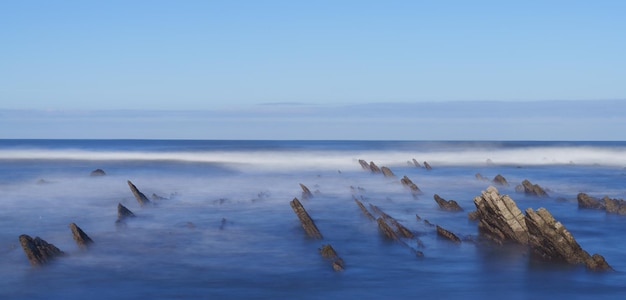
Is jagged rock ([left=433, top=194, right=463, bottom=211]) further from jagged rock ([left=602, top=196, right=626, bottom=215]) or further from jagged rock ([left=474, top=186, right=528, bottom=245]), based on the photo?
jagged rock ([left=474, top=186, right=528, bottom=245])

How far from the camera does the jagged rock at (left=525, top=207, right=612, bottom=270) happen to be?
1705 cm

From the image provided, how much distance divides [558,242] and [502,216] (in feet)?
8.41

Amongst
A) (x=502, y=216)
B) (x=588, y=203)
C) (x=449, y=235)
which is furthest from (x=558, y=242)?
(x=588, y=203)

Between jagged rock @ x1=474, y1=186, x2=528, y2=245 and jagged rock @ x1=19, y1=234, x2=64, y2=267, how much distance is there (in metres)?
12.2

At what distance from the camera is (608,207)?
27.9 m

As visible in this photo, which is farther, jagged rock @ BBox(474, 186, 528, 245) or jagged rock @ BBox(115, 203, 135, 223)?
jagged rock @ BBox(115, 203, 135, 223)

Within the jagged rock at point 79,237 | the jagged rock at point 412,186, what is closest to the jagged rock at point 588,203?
the jagged rock at point 412,186

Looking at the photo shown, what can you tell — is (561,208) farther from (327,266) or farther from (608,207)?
(327,266)

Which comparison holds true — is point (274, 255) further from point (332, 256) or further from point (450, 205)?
point (450, 205)

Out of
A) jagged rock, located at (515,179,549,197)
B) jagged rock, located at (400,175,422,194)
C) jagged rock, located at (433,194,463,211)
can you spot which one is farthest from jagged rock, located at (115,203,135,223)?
jagged rock, located at (515,179,549,197)

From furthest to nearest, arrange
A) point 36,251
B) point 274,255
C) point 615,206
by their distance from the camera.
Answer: point 615,206 → point 274,255 → point 36,251

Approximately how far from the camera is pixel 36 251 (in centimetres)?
1783

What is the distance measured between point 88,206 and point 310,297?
19.0m

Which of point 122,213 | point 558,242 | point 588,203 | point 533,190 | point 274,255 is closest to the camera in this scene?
point 558,242
